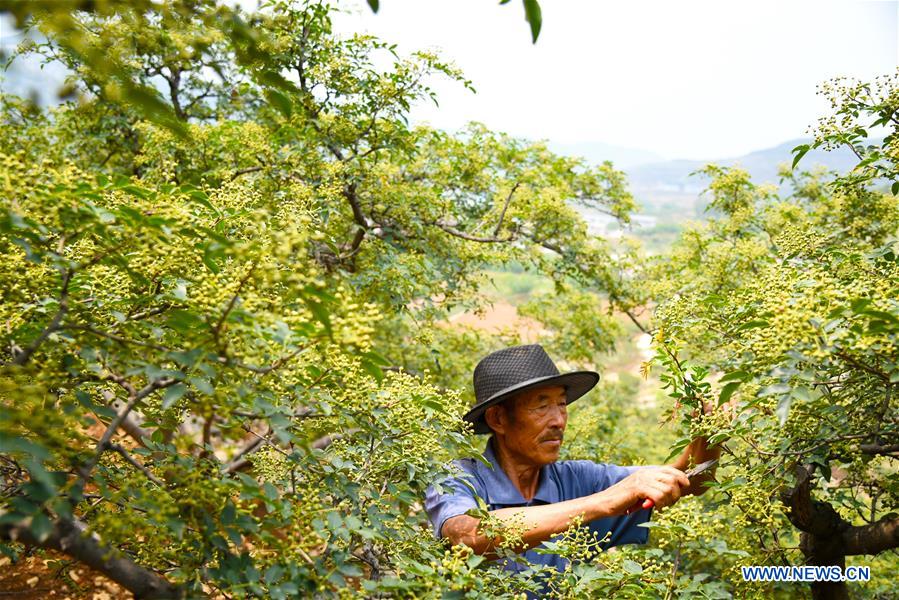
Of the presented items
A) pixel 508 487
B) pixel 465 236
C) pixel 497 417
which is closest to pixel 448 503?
pixel 508 487

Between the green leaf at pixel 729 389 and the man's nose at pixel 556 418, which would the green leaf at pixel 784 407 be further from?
the man's nose at pixel 556 418

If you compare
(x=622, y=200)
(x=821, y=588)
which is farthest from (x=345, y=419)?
(x=622, y=200)

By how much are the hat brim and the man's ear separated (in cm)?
3

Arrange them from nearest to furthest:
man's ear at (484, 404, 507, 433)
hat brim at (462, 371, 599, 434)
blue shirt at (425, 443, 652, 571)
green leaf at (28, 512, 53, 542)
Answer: green leaf at (28, 512, 53, 542), blue shirt at (425, 443, 652, 571), hat brim at (462, 371, 599, 434), man's ear at (484, 404, 507, 433)

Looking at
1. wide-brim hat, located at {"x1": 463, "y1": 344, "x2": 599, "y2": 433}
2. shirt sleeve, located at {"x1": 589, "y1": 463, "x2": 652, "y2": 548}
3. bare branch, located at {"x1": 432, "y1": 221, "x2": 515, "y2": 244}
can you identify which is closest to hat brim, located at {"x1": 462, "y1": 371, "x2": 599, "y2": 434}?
wide-brim hat, located at {"x1": 463, "y1": 344, "x2": 599, "y2": 433}

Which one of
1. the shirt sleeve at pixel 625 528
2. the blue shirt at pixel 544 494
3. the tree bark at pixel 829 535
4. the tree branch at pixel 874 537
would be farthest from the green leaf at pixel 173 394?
the tree branch at pixel 874 537

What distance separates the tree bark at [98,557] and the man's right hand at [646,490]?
4.46 ft

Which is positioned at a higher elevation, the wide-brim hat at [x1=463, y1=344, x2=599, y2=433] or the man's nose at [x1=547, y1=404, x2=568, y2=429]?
the wide-brim hat at [x1=463, y1=344, x2=599, y2=433]

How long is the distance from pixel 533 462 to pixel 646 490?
694 millimetres

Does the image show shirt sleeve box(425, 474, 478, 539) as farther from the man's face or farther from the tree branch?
the tree branch

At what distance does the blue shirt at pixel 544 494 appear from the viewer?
220 cm

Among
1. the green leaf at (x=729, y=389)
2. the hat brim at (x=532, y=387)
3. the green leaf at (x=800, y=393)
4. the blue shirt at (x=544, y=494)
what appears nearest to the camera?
the green leaf at (x=800, y=393)

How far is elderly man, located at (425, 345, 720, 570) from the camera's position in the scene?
2.24m

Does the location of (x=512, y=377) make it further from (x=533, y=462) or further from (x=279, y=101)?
(x=279, y=101)
